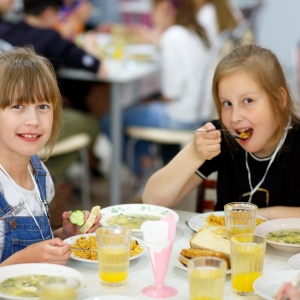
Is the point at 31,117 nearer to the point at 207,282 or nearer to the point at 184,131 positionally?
the point at 207,282

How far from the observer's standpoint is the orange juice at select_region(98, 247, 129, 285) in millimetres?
1492

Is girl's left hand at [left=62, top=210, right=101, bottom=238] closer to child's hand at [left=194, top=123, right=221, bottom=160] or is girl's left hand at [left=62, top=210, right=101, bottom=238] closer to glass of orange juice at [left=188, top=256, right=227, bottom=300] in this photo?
child's hand at [left=194, top=123, right=221, bottom=160]

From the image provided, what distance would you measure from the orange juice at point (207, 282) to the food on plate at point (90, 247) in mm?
315

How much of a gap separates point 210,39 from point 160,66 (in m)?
0.36

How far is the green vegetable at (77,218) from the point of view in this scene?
1.79 meters

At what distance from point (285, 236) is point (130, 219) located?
1.41 feet

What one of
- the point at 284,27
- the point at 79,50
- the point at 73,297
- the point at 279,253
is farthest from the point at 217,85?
the point at 284,27

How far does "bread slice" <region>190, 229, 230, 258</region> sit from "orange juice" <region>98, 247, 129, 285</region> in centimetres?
21

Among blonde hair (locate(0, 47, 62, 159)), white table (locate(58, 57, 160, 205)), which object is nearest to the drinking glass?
blonde hair (locate(0, 47, 62, 159))

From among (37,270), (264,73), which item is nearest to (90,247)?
(37,270)

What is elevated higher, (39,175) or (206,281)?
(39,175)

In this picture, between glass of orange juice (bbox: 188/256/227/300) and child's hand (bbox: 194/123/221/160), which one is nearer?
glass of orange juice (bbox: 188/256/227/300)

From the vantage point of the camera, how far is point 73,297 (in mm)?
1270

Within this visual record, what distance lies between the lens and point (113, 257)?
149 cm
